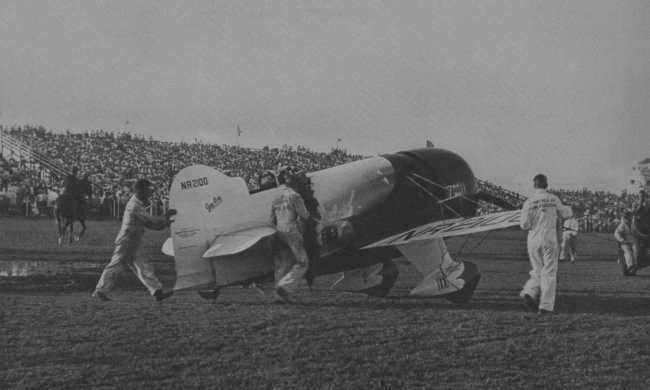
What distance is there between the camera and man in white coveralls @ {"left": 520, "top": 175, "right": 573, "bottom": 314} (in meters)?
8.84

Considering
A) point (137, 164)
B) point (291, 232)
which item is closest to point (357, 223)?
point (291, 232)

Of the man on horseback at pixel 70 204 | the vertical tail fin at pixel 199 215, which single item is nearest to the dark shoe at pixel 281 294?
the vertical tail fin at pixel 199 215

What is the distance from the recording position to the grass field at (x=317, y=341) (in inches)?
218

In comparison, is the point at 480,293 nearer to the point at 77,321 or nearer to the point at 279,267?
the point at 279,267

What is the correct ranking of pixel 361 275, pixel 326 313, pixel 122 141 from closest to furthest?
pixel 326 313 → pixel 361 275 → pixel 122 141

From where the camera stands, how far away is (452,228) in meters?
9.90

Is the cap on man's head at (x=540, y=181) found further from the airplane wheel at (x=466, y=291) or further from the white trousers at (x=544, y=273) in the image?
the airplane wheel at (x=466, y=291)

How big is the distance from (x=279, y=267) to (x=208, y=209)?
121 cm

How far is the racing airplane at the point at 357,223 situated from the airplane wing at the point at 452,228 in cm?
2

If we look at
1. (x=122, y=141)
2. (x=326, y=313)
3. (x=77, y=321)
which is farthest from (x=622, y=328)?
(x=122, y=141)

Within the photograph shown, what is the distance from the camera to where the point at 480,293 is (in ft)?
37.3

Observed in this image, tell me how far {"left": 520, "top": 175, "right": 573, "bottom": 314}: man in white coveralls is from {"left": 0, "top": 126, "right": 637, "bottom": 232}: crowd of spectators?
2740 cm

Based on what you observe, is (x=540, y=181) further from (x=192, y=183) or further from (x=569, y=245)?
(x=569, y=245)

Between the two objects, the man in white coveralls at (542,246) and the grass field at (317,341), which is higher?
the man in white coveralls at (542,246)
